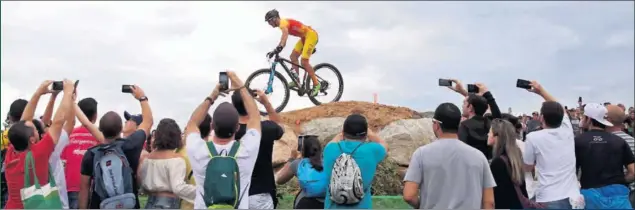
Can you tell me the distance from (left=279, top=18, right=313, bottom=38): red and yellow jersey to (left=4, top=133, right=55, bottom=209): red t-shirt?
782cm

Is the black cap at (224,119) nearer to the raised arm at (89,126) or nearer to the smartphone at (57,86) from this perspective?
the raised arm at (89,126)

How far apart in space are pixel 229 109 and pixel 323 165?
153 centimetres

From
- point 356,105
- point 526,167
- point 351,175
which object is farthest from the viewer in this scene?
point 356,105

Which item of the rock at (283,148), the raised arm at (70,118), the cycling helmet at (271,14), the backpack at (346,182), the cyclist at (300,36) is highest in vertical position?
the cycling helmet at (271,14)

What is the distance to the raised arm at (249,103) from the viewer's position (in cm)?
510

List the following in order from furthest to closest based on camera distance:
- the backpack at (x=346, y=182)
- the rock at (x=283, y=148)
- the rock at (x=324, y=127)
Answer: the rock at (x=324, y=127), the rock at (x=283, y=148), the backpack at (x=346, y=182)

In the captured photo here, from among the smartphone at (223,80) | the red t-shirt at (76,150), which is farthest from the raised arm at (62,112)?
the smartphone at (223,80)

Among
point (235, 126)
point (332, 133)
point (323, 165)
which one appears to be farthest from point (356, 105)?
point (235, 126)

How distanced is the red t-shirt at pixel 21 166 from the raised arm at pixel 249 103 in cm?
154

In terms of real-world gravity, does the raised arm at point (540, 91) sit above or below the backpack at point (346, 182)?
above

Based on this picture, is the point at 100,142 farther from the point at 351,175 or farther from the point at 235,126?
the point at 351,175

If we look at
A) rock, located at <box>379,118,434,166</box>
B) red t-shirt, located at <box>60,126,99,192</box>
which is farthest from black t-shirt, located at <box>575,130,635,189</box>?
rock, located at <box>379,118,434,166</box>

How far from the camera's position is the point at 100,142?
19.5 ft

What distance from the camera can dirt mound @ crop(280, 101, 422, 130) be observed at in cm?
1477
